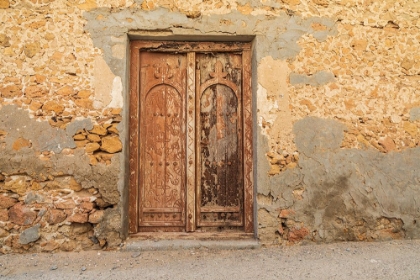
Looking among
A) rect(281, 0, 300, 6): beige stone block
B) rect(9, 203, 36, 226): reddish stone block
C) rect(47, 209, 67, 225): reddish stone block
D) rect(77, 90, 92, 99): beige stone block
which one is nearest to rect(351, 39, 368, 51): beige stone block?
rect(281, 0, 300, 6): beige stone block

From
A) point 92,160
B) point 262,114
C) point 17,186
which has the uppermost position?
point 262,114

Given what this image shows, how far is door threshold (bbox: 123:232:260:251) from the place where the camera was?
291 cm

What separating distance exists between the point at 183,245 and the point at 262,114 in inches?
55.0

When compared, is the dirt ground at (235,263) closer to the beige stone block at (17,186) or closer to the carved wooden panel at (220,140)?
the carved wooden panel at (220,140)

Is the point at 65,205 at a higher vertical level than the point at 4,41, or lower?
lower

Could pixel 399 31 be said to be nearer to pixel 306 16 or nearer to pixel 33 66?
pixel 306 16

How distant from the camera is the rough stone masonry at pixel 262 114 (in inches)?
112

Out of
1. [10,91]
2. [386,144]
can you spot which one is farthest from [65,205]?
[386,144]

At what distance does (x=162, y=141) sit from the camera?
10.5 feet

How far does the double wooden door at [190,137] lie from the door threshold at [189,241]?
78 millimetres

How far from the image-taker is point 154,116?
3.21 m

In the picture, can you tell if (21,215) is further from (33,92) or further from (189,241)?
(189,241)

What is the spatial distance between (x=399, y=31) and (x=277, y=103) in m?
1.41

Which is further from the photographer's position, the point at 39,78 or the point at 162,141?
the point at 162,141
